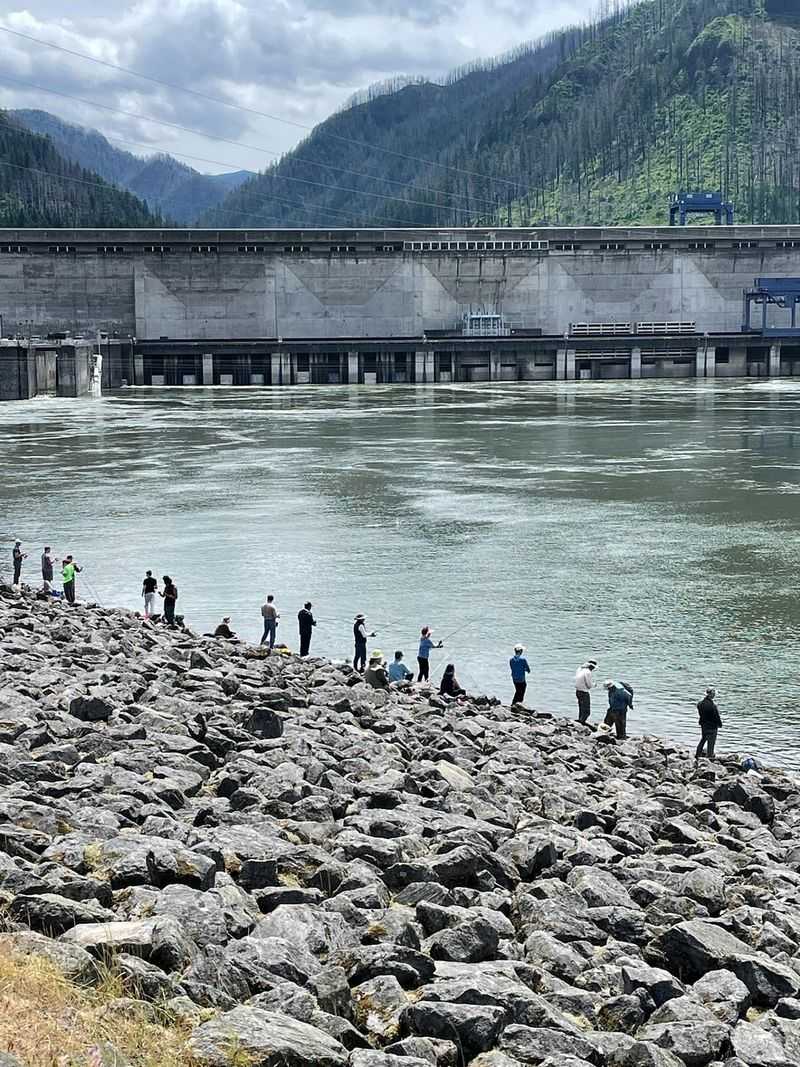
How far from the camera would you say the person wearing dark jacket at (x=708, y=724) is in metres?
15.9

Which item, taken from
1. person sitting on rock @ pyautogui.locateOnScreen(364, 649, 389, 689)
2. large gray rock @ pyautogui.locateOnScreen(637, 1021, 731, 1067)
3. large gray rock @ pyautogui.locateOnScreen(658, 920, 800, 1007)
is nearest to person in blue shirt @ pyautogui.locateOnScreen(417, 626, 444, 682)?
person sitting on rock @ pyautogui.locateOnScreen(364, 649, 389, 689)

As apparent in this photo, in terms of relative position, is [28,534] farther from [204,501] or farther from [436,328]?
[436,328]

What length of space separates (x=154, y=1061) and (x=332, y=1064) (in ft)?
2.65

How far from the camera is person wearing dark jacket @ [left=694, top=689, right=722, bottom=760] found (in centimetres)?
1588

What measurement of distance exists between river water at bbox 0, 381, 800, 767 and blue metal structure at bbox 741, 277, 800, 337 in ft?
141

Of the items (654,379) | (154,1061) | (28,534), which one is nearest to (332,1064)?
(154,1061)

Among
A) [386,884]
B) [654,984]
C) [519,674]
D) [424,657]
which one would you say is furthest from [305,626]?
[654,984]

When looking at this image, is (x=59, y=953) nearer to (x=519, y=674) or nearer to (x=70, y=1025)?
(x=70, y=1025)

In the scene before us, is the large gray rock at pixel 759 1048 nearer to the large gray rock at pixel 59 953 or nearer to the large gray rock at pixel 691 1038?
the large gray rock at pixel 691 1038

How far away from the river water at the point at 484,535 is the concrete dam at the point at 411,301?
123 feet

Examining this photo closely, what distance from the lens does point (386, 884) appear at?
884cm

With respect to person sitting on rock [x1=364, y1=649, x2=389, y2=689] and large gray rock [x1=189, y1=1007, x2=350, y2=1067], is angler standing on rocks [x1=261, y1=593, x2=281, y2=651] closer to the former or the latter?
person sitting on rock [x1=364, y1=649, x2=389, y2=689]

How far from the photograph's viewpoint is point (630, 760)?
15.3 meters

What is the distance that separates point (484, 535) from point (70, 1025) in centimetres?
2616
